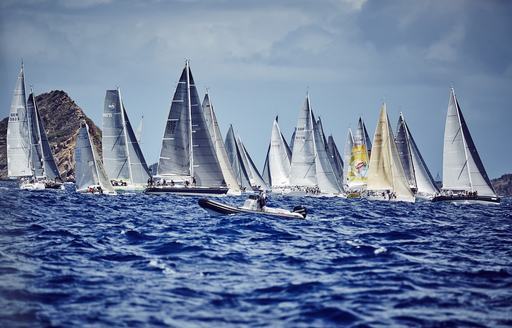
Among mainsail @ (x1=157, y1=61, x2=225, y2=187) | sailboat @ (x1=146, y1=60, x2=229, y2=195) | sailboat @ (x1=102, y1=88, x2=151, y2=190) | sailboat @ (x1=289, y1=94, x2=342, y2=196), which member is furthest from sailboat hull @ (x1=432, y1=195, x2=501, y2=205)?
sailboat @ (x1=102, y1=88, x2=151, y2=190)

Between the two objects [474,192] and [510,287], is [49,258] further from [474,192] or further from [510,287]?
[474,192]

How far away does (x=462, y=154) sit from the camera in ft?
298

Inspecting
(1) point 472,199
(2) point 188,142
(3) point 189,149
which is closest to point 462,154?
(1) point 472,199

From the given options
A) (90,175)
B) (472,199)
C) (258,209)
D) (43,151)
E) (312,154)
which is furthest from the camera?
(312,154)

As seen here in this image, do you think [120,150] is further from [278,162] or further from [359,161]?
[359,161]

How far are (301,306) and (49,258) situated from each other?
1092 cm

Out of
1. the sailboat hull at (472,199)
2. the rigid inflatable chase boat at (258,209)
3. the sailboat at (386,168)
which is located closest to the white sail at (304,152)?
the sailboat at (386,168)

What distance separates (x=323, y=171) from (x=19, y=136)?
4468 cm

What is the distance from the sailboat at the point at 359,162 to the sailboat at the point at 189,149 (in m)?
39.0

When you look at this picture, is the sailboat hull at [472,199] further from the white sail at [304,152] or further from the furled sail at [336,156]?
the furled sail at [336,156]

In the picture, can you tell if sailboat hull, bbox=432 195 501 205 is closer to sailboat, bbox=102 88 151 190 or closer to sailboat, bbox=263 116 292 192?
sailboat, bbox=102 88 151 190

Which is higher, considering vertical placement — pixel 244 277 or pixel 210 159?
pixel 210 159

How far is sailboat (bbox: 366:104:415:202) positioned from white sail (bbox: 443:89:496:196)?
6490 mm

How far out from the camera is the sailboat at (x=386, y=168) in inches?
3676
